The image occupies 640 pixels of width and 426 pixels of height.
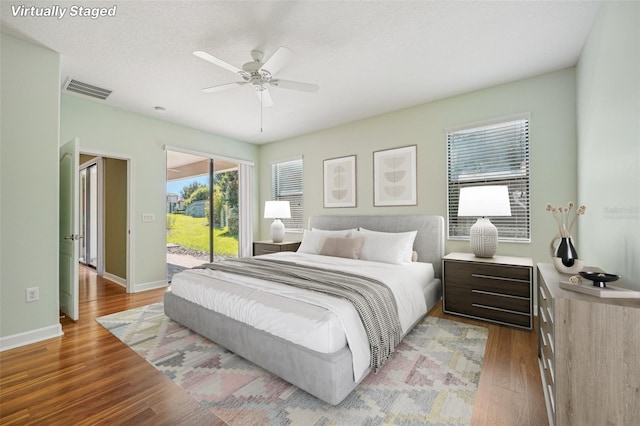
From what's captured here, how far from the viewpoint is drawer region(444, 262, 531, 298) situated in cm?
274

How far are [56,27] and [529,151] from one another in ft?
15.8

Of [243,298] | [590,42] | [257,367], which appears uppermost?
[590,42]

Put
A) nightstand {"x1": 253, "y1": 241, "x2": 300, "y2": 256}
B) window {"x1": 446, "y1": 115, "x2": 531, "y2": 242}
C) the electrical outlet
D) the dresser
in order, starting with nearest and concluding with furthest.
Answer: the dresser < the electrical outlet < window {"x1": 446, "y1": 115, "x2": 531, "y2": 242} < nightstand {"x1": 253, "y1": 241, "x2": 300, "y2": 256}

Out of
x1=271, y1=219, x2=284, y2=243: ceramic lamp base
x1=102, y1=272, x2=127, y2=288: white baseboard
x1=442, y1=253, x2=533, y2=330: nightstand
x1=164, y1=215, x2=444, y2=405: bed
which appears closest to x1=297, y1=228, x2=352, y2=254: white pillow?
x1=164, y1=215, x2=444, y2=405: bed

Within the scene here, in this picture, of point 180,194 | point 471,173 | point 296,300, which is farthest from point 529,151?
point 180,194

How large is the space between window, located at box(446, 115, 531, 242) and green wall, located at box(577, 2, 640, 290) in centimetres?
63

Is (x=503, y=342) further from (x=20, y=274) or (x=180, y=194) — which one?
(x=180, y=194)

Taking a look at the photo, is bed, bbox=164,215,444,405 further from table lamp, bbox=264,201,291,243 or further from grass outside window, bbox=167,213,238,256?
grass outside window, bbox=167,213,238,256

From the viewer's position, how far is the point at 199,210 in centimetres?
567

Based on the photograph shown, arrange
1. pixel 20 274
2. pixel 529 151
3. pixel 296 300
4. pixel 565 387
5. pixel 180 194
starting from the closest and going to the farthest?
pixel 565 387, pixel 296 300, pixel 20 274, pixel 529 151, pixel 180 194

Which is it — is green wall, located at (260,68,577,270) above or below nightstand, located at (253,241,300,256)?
above

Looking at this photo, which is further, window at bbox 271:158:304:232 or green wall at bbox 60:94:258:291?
window at bbox 271:158:304:232

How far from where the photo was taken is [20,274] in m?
2.60

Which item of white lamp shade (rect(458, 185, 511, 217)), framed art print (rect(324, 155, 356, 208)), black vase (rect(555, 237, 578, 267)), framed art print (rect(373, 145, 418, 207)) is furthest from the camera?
framed art print (rect(324, 155, 356, 208))
